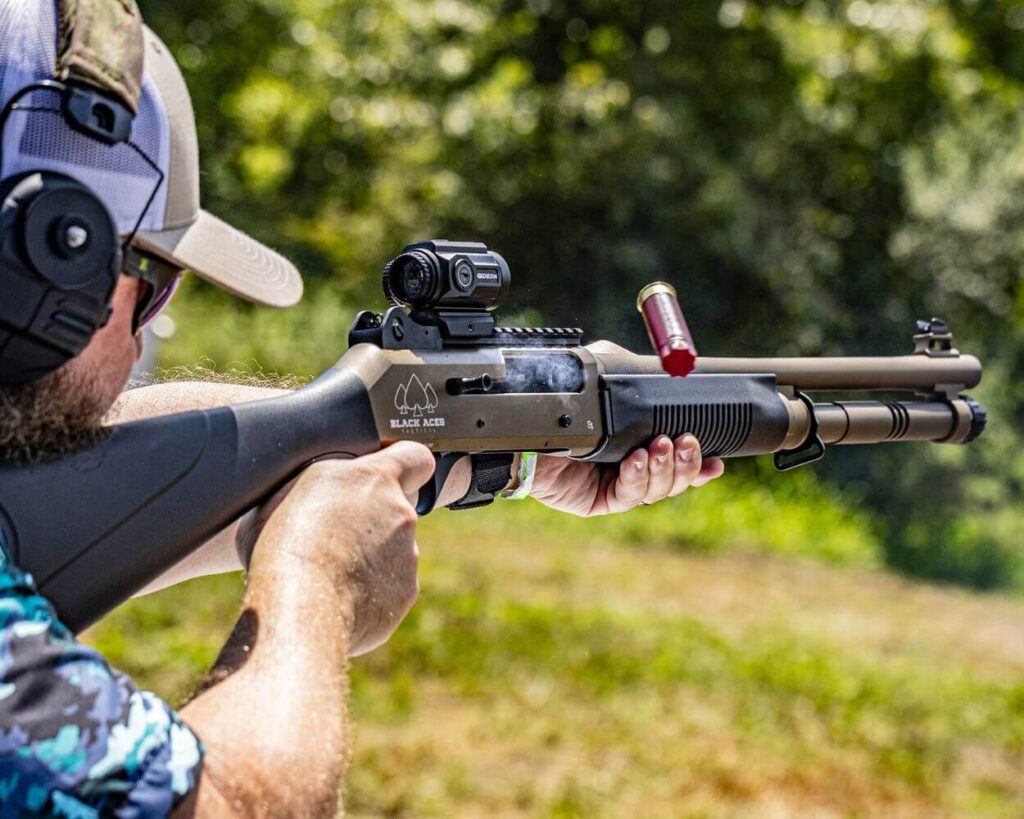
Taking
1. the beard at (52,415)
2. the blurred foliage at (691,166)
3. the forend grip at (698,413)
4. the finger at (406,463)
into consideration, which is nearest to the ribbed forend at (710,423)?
the forend grip at (698,413)

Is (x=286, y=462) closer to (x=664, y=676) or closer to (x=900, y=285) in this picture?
(x=664, y=676)

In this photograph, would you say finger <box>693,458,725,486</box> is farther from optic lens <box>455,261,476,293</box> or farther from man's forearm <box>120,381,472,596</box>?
optic lens <box>455,261,476,293</box>

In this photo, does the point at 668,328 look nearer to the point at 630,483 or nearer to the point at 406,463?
the point at 630,483

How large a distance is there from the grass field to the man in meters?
3.27

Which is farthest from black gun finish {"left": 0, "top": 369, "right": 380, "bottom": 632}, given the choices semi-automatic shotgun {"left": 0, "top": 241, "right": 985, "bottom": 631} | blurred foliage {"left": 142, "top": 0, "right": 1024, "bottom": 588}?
blurred foliage {"left": 142, "top": 0, "right": 1024, "bottom": 588}

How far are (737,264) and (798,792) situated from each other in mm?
6141

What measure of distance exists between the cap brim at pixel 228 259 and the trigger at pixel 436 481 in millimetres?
431

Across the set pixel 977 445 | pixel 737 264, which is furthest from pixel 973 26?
pixel 737 264

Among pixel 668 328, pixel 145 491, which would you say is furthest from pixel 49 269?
pixel 668 328

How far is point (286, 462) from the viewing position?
1924 mm

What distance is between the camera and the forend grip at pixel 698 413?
8.69ft

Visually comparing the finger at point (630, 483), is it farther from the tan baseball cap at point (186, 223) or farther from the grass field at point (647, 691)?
the grass field at point (647, 691)

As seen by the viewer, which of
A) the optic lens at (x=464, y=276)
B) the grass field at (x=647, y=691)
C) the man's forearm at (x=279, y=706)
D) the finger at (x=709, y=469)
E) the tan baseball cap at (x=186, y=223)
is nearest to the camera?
the man's forearm at (x=279, y=706)

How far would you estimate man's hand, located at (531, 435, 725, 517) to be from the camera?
9.03 feet
